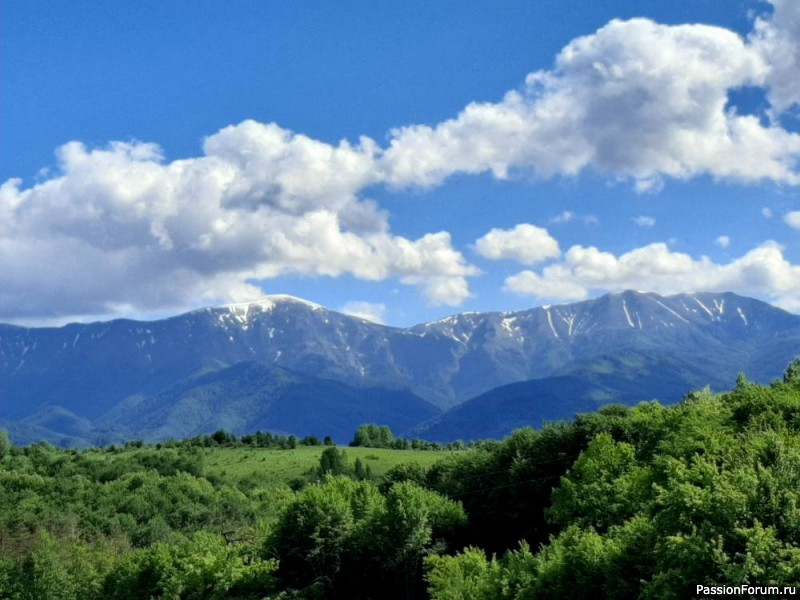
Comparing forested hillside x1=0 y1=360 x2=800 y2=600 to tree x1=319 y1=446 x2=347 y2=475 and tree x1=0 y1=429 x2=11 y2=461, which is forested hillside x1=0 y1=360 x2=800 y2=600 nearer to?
tree x1=319 y1=446 x2=347 y2=475

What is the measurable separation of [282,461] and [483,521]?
90635 mm

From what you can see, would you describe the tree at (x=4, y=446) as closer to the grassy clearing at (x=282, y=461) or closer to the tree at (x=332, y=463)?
the grassy clearing at (x=282, y=461)

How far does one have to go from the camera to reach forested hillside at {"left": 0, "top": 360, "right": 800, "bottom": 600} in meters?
42.3

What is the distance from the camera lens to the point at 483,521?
99.7 m

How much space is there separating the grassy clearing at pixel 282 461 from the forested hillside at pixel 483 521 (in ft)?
22.9

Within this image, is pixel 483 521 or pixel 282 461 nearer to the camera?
pixel 483 521

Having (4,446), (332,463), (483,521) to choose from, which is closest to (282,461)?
(332,463)

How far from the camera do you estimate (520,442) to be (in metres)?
110

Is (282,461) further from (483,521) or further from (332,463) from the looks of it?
(483,521)

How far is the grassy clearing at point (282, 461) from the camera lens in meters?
169

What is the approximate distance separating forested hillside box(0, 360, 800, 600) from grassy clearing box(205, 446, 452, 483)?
697 cm

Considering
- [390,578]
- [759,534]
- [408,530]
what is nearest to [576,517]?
[408,530]

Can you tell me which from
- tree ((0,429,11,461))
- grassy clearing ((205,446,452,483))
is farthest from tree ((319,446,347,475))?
tree ((0,429,11,461))

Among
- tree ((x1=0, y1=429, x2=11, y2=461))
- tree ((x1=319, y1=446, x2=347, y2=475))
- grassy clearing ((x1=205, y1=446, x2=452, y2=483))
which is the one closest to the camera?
tree ((x1=319, y1=446, x2=347, y2=475))
